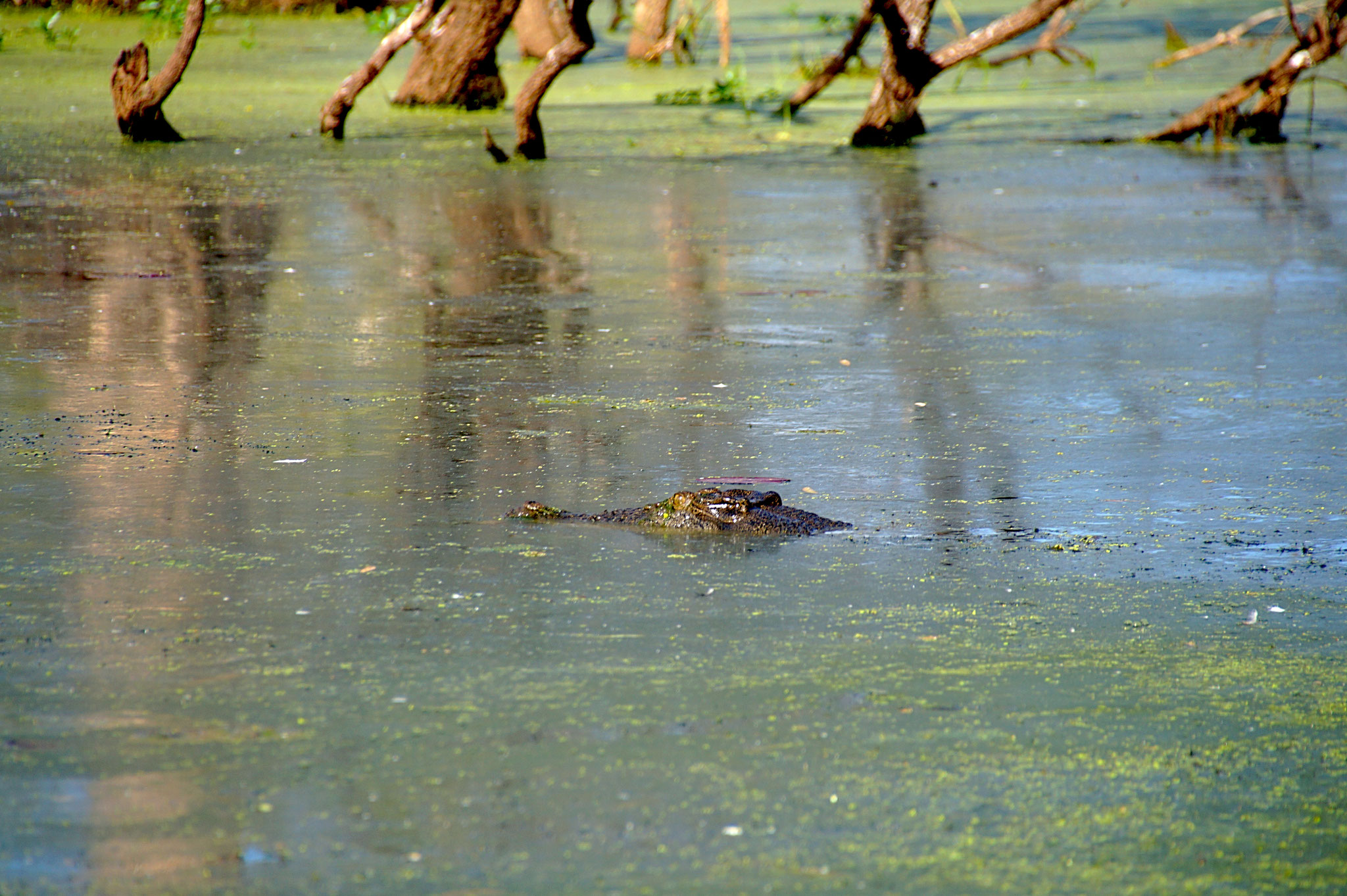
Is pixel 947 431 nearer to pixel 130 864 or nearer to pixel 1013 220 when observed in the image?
pixel 130 864

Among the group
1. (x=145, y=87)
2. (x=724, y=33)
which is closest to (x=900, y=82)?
(x=145, y=87)

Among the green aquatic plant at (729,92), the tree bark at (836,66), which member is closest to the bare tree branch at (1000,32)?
the tree bark at (836,66)

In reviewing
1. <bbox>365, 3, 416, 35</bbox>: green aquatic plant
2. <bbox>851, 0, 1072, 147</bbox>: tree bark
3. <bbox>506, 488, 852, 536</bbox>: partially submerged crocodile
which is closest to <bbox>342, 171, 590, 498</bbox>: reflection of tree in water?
<bbox>506, 488, 852, 536</bbox>: partially submerged crocodile

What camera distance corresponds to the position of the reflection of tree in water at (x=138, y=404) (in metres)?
2.82

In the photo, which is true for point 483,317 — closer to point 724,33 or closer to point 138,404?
point 138,404

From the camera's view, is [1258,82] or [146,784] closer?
[146,784]

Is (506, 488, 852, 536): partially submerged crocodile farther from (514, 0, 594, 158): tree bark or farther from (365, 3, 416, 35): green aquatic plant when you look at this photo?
(365, 3, 416, 35): green aquatic plant

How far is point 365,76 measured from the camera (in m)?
14.3

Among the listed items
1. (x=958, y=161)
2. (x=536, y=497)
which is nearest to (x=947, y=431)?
(x=536, y=497)

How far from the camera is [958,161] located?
1309 cm

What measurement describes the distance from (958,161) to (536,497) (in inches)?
360

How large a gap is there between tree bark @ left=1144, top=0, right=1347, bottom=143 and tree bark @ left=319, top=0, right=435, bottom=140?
6147 millimetres

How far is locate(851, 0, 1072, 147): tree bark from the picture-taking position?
13367mm

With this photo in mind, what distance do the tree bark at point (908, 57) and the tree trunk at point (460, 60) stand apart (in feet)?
14.2
